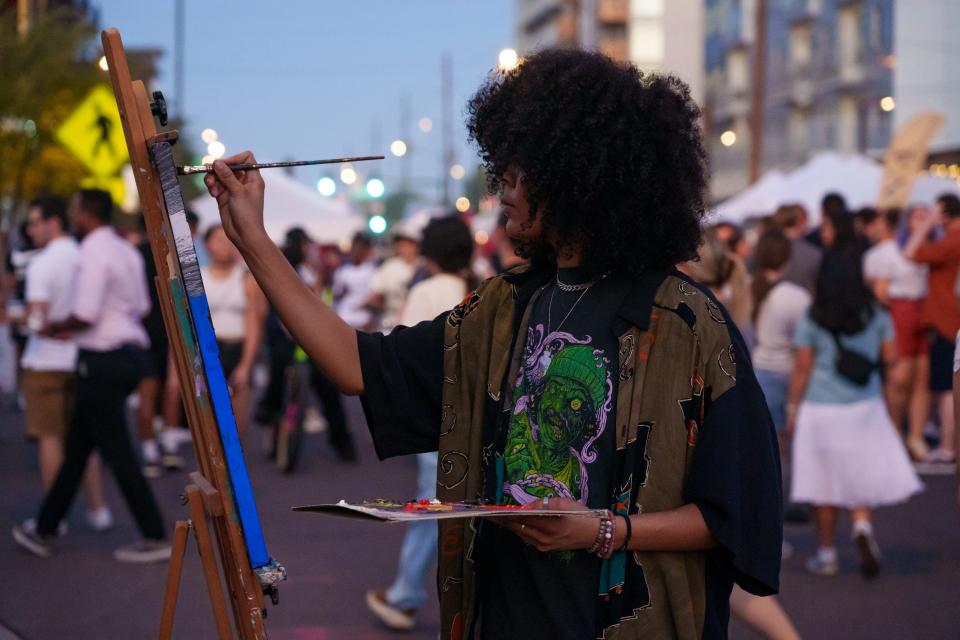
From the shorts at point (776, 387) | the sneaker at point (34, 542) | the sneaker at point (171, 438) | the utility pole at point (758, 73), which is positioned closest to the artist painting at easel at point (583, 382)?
the sneaker at point (34, 542)

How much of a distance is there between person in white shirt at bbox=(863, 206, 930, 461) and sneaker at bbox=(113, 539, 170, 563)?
6651 millimetres

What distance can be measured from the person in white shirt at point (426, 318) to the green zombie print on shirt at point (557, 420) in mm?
3464

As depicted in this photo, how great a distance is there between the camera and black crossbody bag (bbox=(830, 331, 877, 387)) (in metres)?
8.10

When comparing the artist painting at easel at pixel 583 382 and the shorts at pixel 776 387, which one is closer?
the artist painting at easel at pixel 583 382

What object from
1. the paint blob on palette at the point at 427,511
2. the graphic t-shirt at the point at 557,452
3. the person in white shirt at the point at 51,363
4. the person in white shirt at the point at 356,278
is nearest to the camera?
the paint blob on palette at the point at 427,511

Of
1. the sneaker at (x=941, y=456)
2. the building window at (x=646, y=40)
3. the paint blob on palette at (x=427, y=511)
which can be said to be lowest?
the sneaker at (x=941, y=456)

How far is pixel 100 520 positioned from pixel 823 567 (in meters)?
4.52

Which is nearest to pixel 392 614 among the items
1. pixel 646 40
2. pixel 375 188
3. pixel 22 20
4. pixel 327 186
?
pixel 375 188

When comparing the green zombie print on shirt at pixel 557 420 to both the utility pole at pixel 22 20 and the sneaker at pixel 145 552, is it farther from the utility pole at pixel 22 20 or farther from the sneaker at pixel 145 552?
the utility pole at pixel 22 20

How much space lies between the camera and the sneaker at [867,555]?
784 centimetres

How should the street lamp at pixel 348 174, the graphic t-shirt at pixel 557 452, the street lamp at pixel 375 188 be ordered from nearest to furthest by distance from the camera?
the graphic t-shirt at pixel 557 452, the street lamp at pixel 375 188, the street lamp at pixel 348 174

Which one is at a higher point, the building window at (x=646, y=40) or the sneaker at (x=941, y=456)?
the building window at (x=646, y=40)

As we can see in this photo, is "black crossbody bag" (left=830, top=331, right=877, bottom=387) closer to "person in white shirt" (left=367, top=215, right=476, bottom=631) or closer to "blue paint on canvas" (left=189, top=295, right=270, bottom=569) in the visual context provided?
"person in white shirt" (left=367, top=215, right=476, bottom=631)

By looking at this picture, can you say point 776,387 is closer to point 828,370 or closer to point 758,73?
point 828,370
